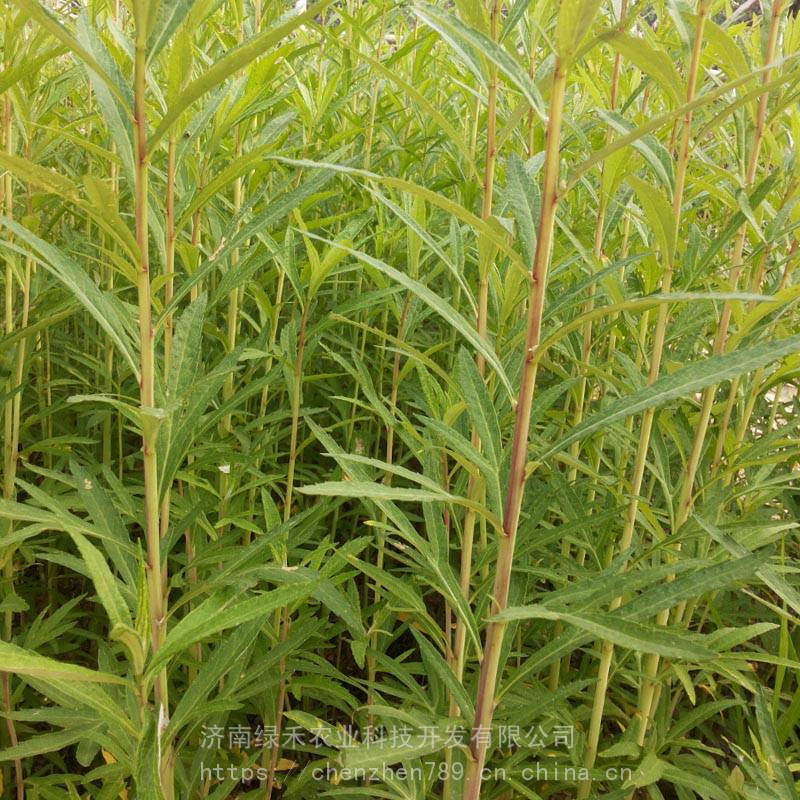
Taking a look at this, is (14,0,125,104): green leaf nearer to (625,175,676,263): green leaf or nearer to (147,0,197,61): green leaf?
A: (147,0,197,61): green leaf

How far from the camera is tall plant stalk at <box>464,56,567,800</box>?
3.24 feet

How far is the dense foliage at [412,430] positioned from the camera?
1.05 metres

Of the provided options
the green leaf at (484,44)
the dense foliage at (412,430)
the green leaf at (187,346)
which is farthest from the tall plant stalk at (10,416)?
the green leaf at (484,44)

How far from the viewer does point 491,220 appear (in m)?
1.07

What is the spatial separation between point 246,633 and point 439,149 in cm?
207

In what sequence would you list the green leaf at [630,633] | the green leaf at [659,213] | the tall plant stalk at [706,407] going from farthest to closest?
the tall plant stalk at [706,407]
the green leaf at [659,213]
the green leaf at [630,633]

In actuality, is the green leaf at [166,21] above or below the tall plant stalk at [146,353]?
above

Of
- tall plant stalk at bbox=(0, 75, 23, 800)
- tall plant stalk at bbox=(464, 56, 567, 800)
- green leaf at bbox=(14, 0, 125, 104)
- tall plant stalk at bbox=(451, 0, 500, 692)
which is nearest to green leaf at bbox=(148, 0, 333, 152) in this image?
green leaf at bbox=(14, 0, 125, 104)

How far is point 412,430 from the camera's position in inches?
55.7

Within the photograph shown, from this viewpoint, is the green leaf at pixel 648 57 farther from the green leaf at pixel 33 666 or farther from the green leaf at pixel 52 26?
the green leaf at pixel 33 666

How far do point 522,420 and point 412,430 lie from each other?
349 mm

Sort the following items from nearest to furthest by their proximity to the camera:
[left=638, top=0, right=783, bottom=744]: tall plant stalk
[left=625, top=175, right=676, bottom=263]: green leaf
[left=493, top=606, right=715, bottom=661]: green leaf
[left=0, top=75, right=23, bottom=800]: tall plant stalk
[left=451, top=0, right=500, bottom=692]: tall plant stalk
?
[left=493, top=606, right=715, bottom=661]: green leaf, [left=625, top=175, right=676, bottom=263]: green leaf, [left=451, top=0, right=500, bottom=692]: tall plant stalk, [left=638, top=0, right=783, bottom=744]: tall plant stalk, [left=0, top=75, right=23, bottom=800]: tall plant stalk

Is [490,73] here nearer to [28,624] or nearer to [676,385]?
[676,385]

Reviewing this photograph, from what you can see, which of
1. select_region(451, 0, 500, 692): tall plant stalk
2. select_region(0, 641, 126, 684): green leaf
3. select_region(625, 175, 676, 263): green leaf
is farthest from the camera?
select_region(451, 0, 500, 692): tall plant stalk
